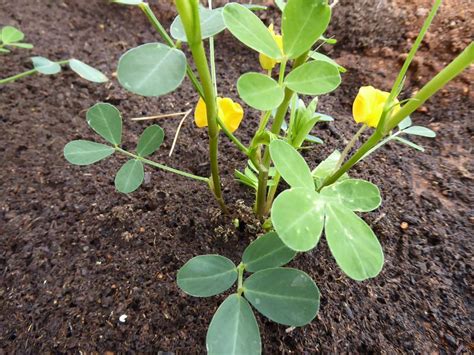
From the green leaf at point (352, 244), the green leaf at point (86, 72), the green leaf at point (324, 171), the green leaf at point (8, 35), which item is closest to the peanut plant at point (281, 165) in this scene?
the green leaf at point (352, 244)

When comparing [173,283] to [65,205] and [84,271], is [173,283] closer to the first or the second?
[84,271]

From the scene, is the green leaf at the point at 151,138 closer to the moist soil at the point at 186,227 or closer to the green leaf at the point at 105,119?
the green leaf at the point at 105,119

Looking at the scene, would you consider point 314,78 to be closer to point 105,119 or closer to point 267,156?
point 267,156

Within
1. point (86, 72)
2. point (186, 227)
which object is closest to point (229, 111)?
point (186, 227)

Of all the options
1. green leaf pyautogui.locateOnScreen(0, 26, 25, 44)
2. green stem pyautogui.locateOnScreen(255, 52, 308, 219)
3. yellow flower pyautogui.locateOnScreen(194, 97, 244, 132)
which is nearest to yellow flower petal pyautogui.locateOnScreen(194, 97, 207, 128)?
yellow flower pyautogui.locateOnScreen(194, 97, 244, 132)

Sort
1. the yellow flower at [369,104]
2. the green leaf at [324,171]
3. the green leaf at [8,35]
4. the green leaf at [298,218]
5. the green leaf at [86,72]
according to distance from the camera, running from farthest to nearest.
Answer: the green leaf at [8,35] → the green leaf at [86,72] → the green leaf at [324,171] → the yellow flower at [369,104] → the green leaf at [298,218]

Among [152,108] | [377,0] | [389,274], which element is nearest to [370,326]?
[389,274]
